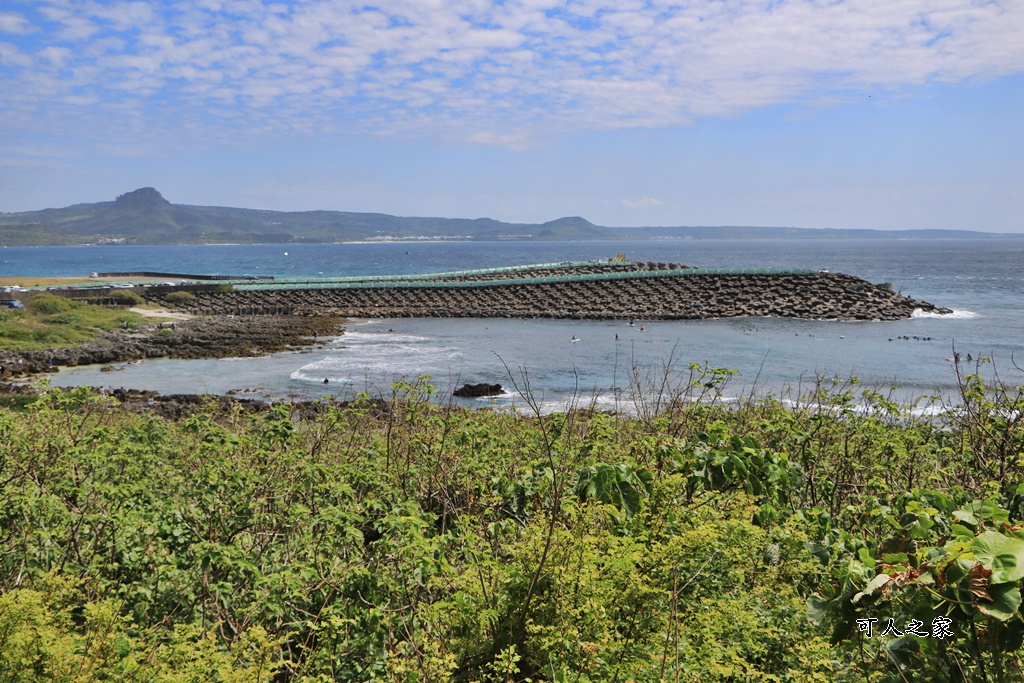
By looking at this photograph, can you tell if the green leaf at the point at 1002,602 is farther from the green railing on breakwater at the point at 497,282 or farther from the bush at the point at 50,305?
the green railing on breakwater at the point at 497,282

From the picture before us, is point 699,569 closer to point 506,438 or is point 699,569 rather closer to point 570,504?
point 570,504

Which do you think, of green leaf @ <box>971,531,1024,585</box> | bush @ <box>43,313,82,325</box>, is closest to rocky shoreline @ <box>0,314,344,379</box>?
bush @ <box>43,313,82,325</box>

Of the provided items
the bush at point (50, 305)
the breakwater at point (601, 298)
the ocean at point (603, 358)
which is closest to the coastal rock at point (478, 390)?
the ocean at point (603, 358)

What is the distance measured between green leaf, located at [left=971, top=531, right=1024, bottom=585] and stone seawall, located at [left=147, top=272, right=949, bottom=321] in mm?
43425

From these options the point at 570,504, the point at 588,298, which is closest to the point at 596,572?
the point at 570,504

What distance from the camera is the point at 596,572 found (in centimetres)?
355

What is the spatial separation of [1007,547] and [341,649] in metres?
3.24

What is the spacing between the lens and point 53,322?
35531 millimetres

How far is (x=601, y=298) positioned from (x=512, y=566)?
156 feet

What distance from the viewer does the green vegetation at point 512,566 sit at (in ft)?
8.96

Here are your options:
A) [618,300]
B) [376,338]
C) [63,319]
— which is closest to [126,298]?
[63,319]

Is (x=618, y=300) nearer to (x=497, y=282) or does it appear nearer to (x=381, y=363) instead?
(x=497, y=282)

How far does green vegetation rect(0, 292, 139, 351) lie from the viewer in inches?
1218

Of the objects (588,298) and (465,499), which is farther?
(588,298)
